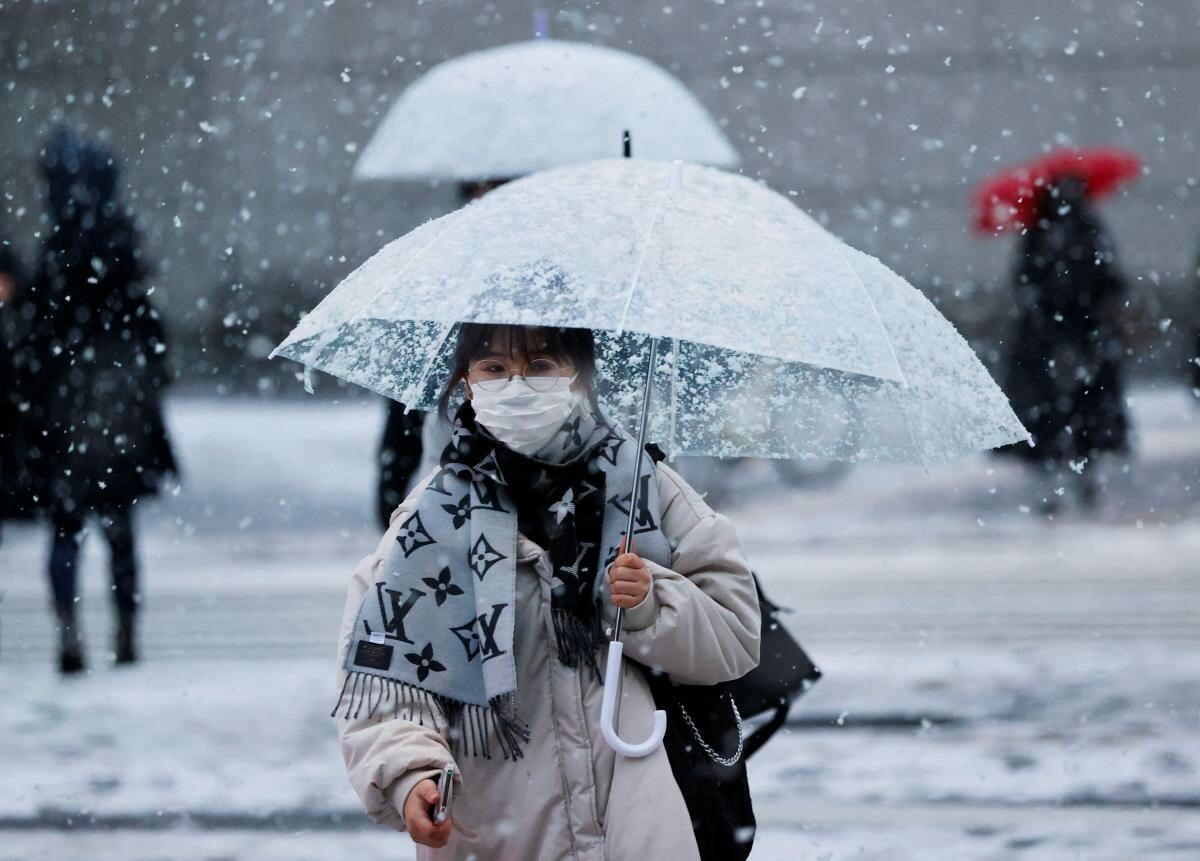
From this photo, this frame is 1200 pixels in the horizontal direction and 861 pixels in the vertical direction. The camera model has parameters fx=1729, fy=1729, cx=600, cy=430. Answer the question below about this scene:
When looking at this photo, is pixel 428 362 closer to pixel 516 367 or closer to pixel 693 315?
pixel 516 367

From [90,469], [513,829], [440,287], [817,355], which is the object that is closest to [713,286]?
[817,355]

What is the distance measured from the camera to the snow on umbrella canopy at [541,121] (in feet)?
15.3

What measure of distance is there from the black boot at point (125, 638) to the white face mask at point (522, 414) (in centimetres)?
475

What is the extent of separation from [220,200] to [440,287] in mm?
→ 10955

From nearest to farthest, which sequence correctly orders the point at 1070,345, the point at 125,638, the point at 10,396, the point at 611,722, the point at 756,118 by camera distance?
the point at 611,722, the point at 125,638, the point at 10,396, the point at 1070,345, the point at 756,118

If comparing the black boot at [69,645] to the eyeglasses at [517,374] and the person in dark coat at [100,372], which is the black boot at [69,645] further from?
the eyeglasses at [517,374]

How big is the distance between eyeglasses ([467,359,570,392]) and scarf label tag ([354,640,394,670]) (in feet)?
1.38

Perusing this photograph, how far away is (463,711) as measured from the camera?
2502 mm

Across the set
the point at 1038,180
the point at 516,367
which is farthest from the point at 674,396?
the point at 1038,180

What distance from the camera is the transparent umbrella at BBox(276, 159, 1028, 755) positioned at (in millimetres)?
2553

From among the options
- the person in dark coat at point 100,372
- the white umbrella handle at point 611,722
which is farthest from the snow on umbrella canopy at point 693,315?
the person in dark coat at point 100,372

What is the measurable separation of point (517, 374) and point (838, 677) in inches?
166

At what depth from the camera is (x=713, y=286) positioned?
258 centimetres

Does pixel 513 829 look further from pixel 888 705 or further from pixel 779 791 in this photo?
pixel 888 705
